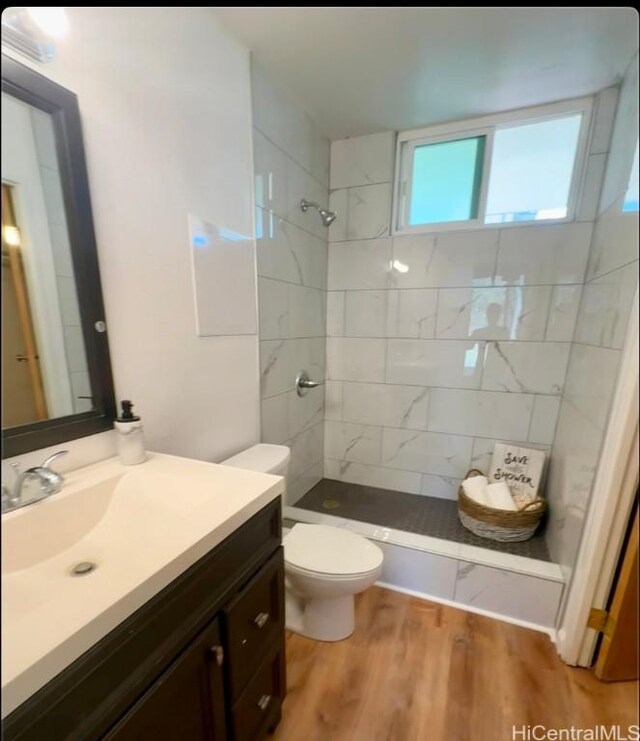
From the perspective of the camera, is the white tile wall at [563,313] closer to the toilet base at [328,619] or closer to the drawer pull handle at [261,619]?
the toilet base at [328,619]

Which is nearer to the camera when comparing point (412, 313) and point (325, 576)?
point (325, 576)

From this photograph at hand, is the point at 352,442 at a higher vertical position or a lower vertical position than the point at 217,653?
lower

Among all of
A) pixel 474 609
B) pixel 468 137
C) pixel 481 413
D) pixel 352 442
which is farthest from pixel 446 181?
pixel 474 609

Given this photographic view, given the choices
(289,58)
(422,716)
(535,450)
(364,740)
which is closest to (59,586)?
(364,740)

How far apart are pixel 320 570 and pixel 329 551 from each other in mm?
113

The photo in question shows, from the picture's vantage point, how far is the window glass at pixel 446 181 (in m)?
1.94

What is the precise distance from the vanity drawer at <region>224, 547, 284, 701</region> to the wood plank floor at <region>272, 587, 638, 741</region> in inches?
16.2

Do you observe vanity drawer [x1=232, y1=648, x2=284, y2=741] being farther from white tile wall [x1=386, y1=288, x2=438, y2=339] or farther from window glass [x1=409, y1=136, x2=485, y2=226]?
window glass [x1=409, y1=136, x2=485, y2=226]

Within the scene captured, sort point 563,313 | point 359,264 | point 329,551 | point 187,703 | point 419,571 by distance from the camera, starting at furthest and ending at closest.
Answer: point 359,264 → point 563,313 → point 419,571 → point 329,551 → point 187,703

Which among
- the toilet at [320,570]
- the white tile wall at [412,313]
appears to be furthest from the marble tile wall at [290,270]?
the white tile wall at [412,313]

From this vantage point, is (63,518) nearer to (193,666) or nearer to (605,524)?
(193,666)

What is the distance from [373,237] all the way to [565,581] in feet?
6.46

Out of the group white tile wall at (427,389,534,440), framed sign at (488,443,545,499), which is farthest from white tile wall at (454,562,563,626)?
white tile wall at (427,389,534,440)

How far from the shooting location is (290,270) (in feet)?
6.09
